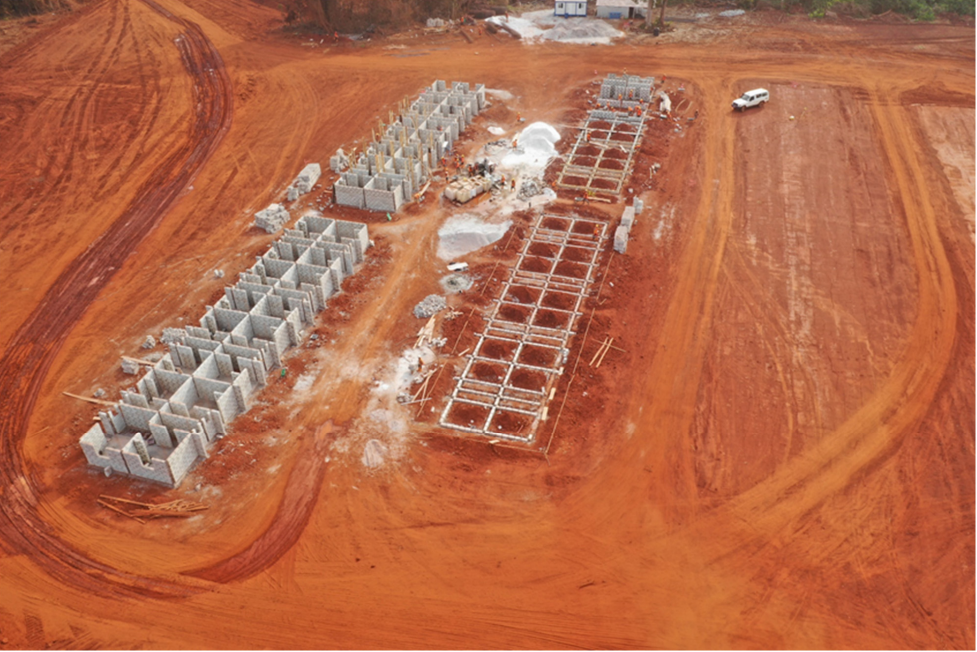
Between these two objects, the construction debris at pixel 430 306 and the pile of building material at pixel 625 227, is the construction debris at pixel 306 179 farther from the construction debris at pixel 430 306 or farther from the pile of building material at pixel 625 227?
the pile of building material at pixel 625 227

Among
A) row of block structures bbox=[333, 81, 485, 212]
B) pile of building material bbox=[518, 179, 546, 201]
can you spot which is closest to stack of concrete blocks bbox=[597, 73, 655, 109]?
row of block structures bbox=[333, 81, 485, 212]

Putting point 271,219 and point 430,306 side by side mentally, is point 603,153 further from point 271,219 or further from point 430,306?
point 271,219

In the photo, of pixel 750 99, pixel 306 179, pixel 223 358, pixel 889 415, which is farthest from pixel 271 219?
pixel 750 99

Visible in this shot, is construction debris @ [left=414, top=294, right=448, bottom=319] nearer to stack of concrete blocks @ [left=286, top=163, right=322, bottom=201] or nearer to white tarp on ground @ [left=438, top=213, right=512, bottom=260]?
white tarp on ground @ [left=438, top=213, right=512, bottom=260]

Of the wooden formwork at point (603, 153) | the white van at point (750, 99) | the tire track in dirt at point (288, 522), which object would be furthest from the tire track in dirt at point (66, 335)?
the white van at point (750, 99)

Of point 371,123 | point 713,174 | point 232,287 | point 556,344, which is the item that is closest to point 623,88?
point 713,174

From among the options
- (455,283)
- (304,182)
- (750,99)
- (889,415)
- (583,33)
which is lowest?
(889,415)
